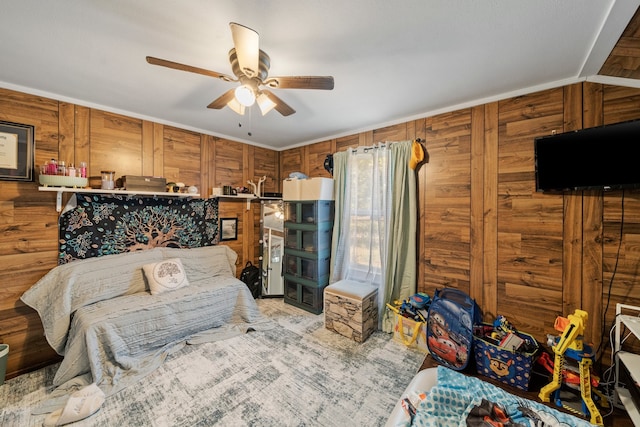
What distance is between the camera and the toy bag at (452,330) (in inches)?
78.2

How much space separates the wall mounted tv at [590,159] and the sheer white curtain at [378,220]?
1.11 metres

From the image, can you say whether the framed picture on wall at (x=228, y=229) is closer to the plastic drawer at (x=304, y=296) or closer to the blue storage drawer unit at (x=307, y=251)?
the blue storage drawer unit at (x=307, y=251)

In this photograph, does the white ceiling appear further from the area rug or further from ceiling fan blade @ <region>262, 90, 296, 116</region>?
the area rug

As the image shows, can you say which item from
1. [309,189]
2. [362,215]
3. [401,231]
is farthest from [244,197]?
[401,231]

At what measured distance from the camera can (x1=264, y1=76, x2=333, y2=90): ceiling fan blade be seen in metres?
1.45

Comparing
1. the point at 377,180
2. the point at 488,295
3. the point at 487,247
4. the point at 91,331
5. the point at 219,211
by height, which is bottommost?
the point at 91,331

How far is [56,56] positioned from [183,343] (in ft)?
8.66

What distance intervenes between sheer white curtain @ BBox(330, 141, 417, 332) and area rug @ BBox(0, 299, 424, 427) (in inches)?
28.0

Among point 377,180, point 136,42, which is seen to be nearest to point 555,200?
point 377,180

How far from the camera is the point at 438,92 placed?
86.1 inches

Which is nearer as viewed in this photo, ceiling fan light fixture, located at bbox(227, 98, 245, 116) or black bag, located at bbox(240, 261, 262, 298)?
ceiling fan light fixture, located at bbox(227, 98, 245, 116)

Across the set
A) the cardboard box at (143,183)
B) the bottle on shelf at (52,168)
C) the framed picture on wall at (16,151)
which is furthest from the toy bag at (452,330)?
the framed picture on wall at (16,151)

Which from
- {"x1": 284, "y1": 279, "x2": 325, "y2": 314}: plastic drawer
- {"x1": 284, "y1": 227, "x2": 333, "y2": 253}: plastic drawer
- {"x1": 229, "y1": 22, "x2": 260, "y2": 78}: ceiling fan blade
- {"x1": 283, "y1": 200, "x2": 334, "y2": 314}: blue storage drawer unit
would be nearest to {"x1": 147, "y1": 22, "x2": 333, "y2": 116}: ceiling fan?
{"x1": 229, "y1": 22, "x2": 260, "y2": 78}: ceiling fan blade

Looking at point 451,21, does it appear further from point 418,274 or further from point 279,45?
point 418,274
